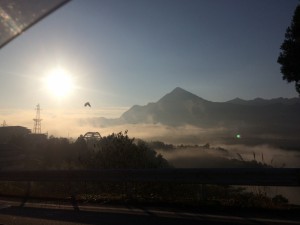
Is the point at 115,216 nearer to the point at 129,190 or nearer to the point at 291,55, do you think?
the point at 129,190

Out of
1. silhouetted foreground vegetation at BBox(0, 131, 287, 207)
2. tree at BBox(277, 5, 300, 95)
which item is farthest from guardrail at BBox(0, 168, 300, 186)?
tree at BBox(277, 5, 300, 95)

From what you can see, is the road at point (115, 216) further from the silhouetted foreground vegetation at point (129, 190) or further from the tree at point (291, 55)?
the tree at point (291, 55)

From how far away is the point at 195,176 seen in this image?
10594mm

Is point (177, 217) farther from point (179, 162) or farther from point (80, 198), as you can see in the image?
point (179, 162)

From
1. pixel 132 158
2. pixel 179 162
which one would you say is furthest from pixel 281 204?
pixel 179 162

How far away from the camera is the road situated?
844cm

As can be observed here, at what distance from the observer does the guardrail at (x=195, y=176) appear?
9.48 m

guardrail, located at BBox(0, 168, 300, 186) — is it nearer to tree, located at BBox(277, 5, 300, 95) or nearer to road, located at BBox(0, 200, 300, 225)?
road, located at BBox(0, 200, 300, 225)

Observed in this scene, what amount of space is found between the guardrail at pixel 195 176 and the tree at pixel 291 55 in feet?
40.0

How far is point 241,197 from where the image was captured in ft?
37.3

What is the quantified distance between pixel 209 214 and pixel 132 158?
297 inches

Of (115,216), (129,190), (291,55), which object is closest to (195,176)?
(115,216)

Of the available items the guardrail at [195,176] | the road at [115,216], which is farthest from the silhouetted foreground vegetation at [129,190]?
the road at [115,216]

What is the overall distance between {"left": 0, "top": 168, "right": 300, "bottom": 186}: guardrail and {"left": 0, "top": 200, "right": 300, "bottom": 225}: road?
3.40 ft
